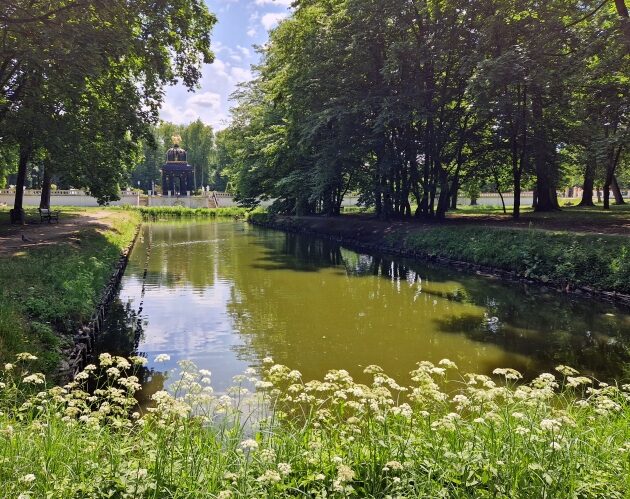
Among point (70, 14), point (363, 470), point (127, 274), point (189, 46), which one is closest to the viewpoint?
point (363, 470)

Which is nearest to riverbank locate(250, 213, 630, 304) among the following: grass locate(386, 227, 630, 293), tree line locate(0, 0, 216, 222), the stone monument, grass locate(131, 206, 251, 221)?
grass locate(386, 227, 630, 293)

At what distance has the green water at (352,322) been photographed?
8.95m

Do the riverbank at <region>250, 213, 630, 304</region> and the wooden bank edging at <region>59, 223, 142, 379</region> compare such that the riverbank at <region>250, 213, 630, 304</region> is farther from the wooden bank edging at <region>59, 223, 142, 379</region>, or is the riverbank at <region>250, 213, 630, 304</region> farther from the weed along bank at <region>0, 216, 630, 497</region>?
the wooden bank edging at <region>59, 223, 142, 379</region>

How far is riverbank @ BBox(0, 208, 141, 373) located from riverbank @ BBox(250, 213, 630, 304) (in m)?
13.8

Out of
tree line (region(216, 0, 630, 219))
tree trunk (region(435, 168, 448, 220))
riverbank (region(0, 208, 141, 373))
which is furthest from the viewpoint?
tree trunk (region(435, 168, 448, 220))

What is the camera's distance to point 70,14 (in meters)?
15.0

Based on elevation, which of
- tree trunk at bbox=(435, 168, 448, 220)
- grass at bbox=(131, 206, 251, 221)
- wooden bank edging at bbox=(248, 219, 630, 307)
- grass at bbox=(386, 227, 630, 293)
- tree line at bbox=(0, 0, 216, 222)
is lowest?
wooden bank edging at bbox=(248, 219, 630, 307)

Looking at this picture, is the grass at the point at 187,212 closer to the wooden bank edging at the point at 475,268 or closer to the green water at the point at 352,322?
the wooden bank edging at the point at 475,268

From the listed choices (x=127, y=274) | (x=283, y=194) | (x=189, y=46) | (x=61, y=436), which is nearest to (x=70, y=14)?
(x=189, y=46)

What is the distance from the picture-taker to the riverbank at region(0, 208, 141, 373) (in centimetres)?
695

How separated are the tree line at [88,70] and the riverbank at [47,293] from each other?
4.36 m

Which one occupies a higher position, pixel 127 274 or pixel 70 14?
pixel 70 14

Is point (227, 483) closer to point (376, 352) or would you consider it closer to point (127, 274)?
point (376, 352)

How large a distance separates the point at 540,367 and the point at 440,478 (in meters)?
6.23
